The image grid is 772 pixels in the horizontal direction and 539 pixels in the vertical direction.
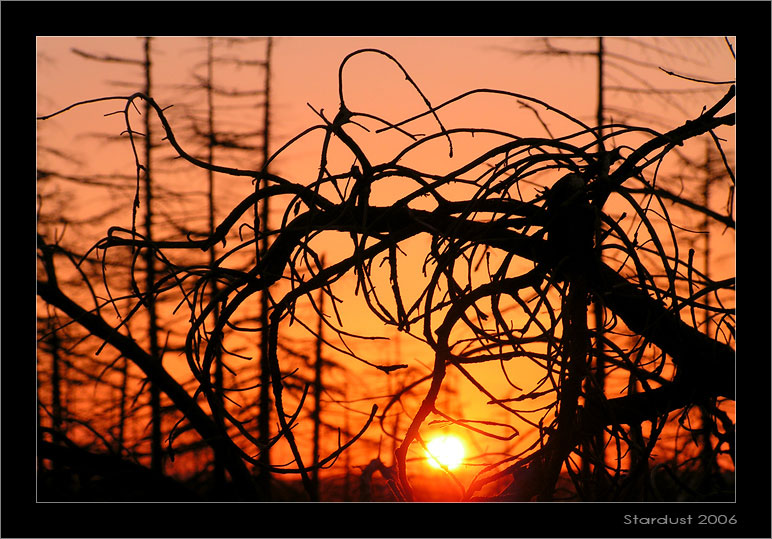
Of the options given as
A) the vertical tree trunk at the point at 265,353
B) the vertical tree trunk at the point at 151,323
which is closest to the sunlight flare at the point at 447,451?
the vertical tree trunk at the point at 265,353

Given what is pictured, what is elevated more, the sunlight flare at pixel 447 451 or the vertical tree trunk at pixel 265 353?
the vertical tree trunk at pixel 265 353

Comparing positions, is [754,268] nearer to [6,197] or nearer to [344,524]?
[344,524]

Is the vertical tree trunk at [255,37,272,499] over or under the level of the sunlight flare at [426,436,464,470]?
over

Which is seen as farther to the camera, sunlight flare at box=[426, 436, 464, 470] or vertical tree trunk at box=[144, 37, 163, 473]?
vertical tree trunk at box=[144, 37, 163, 473]

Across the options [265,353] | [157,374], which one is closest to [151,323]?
[265,353]

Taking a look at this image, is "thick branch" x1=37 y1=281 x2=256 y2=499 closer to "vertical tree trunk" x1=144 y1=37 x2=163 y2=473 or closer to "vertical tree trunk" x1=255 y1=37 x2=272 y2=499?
"vertical tree trunk" x1=255 y1=37 x2=272 y2=499

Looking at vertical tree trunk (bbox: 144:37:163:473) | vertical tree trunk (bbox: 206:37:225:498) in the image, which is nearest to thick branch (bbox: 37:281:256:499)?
vertical tree trunk (bbox: 206:37:225:498)

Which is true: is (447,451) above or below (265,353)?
below

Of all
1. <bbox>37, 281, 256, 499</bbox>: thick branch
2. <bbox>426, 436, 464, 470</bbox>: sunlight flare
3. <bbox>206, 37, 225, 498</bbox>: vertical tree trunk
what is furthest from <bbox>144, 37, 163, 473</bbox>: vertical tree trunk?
<bbox>426, 436, 464, 470</bbox>: sunlight flare

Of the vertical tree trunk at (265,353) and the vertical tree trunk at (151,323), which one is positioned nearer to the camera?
the vertical tree trunk at (265,353)

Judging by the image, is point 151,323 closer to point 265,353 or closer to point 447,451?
point 265,353

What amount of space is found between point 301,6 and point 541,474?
0.93 metres

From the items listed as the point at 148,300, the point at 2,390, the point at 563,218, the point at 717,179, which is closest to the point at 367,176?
the point at 563,218

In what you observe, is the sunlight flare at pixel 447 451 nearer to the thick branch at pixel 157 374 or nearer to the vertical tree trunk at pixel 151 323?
the thick branch at pixel 157 374
